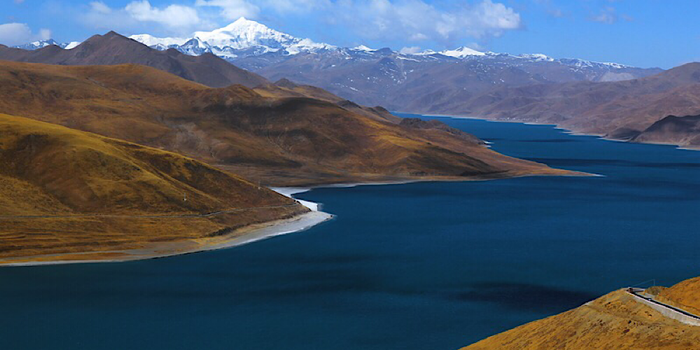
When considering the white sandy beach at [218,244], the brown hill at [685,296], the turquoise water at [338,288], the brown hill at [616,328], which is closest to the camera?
the brown hill at [616,328]

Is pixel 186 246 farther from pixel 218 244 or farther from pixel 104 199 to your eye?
pixel 104 199

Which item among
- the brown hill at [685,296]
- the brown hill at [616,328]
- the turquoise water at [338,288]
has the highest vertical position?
the brown hill at [685,296]

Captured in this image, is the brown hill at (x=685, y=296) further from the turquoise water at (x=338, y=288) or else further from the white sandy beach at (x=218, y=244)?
the white sandy beach at (x=218, y=244)

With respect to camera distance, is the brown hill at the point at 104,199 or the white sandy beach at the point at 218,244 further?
the brown hill at the point at 104,199

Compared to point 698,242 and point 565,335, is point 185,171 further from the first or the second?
point 565,335

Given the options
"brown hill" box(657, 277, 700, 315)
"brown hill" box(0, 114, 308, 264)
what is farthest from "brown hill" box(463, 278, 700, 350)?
"brown hill" box(0, 114, 308, 264)

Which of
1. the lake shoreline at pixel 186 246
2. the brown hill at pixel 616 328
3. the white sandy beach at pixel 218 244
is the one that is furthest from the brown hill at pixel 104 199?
the brown hill at pixel 616 328

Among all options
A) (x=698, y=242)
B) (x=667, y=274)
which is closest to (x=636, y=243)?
(x=698, y=242)
